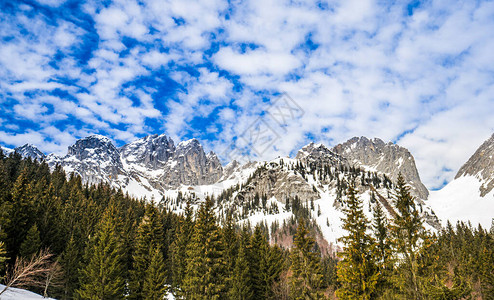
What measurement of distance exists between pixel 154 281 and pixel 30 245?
796 inches

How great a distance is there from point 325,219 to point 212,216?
464ft

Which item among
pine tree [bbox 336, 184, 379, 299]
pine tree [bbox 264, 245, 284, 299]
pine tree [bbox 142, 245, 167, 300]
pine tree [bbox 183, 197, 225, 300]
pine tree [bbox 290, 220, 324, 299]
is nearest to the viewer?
pine tree [bbox 336, 184, 379, 299]

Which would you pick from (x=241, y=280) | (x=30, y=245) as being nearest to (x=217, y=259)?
(x=241, y=280)

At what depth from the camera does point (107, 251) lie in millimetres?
33125

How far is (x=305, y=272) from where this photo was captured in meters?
29.6

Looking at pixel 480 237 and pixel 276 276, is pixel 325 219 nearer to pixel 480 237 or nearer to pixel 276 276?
pixel 480 237

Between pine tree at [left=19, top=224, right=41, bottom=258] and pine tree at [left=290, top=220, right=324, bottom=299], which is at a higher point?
pine tree at [left=19, top=224, right=41, bottom=258]

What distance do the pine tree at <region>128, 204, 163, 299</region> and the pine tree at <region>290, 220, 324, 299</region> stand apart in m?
18.0

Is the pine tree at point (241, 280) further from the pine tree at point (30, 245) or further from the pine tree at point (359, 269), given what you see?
the pine tree at point (30, 245)

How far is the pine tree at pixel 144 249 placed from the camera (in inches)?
1270

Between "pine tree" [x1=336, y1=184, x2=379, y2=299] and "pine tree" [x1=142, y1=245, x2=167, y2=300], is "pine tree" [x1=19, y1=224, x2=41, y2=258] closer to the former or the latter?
"pine tree" [x1=142, y1=245, x2=167, y2=300]

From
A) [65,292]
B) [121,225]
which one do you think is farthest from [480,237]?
[65,292]

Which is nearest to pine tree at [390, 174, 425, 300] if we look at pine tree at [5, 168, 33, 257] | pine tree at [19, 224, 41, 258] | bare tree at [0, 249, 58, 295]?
bare tree at [0, 249, 58, 295]

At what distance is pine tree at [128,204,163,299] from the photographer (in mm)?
32250
